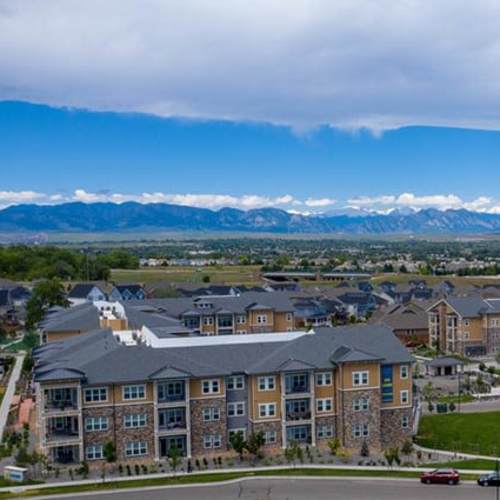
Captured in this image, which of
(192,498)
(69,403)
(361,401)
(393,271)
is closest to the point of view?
(192,498)

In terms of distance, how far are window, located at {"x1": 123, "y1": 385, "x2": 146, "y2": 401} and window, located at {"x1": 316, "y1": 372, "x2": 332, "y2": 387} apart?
31.1 feet

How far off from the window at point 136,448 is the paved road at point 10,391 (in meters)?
9.63

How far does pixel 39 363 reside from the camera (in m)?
43.8

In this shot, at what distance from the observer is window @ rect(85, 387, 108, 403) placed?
39812 millimetres

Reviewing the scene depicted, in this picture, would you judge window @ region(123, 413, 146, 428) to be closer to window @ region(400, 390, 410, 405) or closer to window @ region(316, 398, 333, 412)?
window @ region(316, 398, 333, 412)

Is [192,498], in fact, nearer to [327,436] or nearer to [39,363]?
[327,436]

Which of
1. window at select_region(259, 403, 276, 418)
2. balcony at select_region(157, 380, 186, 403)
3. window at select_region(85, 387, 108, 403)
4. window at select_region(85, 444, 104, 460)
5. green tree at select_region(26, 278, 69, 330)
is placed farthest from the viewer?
green tree at select_region(26, 278, 69, 330)

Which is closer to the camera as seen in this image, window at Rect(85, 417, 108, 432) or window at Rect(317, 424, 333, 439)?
window at Rect(85, 417, 108, 432)

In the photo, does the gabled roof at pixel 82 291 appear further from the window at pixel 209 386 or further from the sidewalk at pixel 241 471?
the sidewalk at pixel 241 471

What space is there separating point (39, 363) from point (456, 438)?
940 inches

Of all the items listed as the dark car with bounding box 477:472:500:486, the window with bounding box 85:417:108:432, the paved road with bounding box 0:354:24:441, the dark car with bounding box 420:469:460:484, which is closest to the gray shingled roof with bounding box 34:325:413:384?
the window with bounding box 85:417:108:432

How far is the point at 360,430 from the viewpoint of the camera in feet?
141

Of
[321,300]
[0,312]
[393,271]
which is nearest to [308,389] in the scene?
[321,300]

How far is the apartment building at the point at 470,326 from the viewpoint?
263 ft
